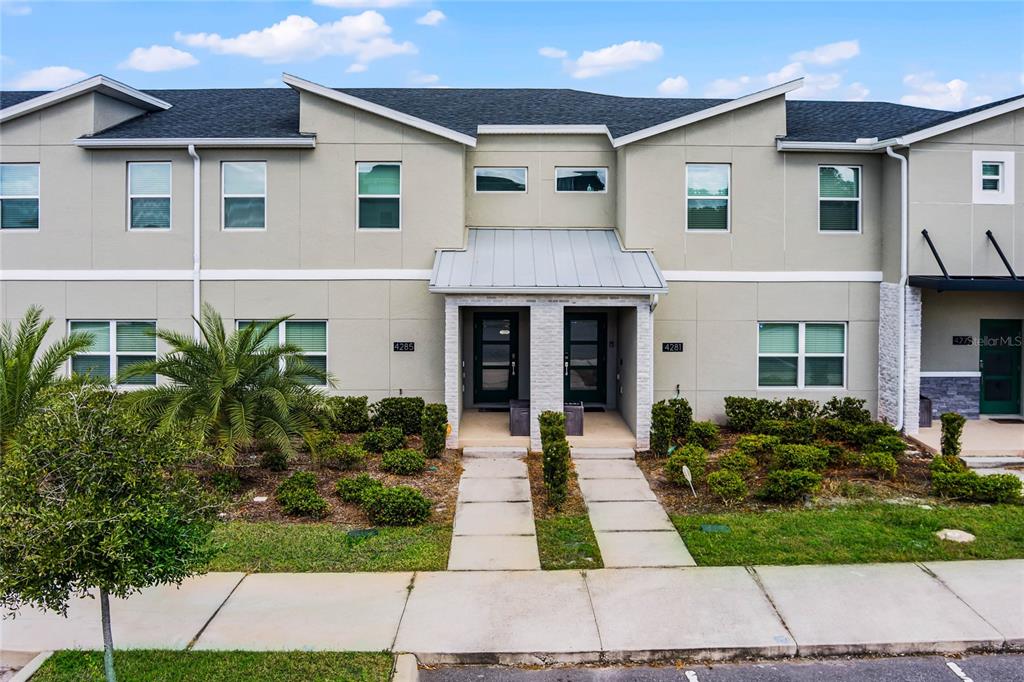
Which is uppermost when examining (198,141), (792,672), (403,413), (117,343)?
(198,141)

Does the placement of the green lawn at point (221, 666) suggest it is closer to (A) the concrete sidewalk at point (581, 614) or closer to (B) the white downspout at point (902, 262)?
(A) the concrete sidewalk at point (581, 614)

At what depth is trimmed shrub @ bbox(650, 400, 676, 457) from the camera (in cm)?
1463

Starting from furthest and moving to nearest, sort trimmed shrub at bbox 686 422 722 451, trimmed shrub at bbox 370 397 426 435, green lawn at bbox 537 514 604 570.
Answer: trimmed shrub at bbox 370 397 426 435 < trimmed shrub at bbox 686 422 722 451 < green lawn at bbox 537 514 604 570

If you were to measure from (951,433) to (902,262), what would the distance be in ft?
12.7

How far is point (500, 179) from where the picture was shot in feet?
58.4

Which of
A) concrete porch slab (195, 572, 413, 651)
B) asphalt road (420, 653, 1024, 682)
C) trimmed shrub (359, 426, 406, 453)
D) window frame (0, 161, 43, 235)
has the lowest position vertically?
asphalt road (420, 653, 1024, 682)

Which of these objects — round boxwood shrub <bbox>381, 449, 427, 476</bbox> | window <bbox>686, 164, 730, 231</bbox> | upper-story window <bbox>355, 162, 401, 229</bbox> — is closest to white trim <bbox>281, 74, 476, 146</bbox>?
upper-story window <bbox>355, 162, 401, 229</bbox>

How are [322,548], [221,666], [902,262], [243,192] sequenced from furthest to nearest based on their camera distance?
[243,192], [902,262], [322,548], [221,666]

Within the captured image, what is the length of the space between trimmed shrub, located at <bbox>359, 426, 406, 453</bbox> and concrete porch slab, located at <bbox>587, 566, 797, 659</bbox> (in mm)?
6271

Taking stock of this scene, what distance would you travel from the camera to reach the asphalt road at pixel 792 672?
725cm

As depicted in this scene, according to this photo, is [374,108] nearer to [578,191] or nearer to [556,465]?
[578,191]

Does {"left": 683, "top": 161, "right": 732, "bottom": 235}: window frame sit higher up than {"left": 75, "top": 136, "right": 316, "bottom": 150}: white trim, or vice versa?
{"left": 75, "top": 136, "right": 316, "bottom": 150}: white trim

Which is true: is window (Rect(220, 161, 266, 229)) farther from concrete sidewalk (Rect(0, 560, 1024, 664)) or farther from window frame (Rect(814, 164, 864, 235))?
window frame (Rect(814, 164, 864, 235))

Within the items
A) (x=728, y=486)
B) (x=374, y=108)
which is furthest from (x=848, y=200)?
(x=374, y=108)
